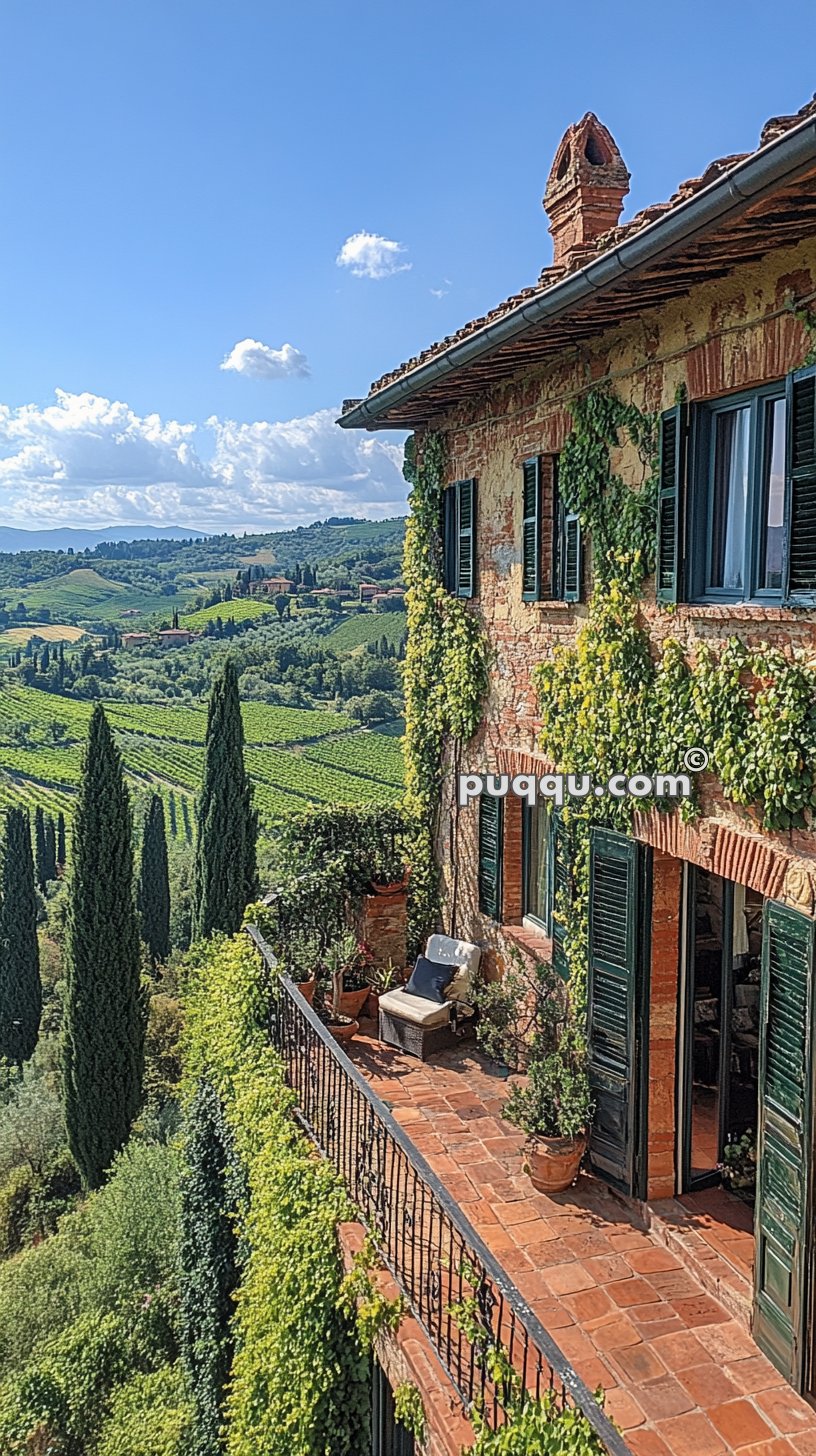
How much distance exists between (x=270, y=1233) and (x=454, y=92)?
1099cm

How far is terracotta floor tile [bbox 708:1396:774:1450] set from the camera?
4344mm

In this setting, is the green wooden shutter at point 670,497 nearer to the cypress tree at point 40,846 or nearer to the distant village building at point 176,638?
the cypress tree at point 40,846

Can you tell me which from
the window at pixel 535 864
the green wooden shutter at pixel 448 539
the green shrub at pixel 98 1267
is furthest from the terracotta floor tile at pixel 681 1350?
the green shrub at pixel 98 1267

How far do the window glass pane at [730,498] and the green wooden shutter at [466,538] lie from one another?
12.6 feet

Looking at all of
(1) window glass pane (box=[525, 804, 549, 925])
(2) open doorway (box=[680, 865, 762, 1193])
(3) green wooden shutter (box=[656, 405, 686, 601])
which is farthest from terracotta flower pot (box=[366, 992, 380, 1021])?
(3) green wooden shutter (box=[656, 405, 686, 601])

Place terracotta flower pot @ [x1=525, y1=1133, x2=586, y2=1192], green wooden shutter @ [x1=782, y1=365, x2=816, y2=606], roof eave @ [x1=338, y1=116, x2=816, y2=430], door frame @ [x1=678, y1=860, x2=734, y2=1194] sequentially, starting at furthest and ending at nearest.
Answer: terracotta flower pot @ [x1=525, y1=1133, x2=586, y2=1192]
door frame @ [x1=678, y1=860, x2=734, y2=1194]
green wooden shutter @ [x1=782, y1=365, x2=816, y2=606]
roof eave @ [x1=338, y1=116, x2=816, y2=430]

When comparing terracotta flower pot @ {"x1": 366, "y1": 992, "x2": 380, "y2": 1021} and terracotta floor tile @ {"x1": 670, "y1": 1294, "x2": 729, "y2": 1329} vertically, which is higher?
terracotta floor tile @ {"x1": 670, "y1": 1294, "x2": 729, "y2": 1329}

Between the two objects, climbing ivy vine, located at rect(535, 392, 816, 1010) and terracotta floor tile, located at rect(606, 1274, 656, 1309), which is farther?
terracotta floor tile, located at rect(606, 1274, 656, 1309)

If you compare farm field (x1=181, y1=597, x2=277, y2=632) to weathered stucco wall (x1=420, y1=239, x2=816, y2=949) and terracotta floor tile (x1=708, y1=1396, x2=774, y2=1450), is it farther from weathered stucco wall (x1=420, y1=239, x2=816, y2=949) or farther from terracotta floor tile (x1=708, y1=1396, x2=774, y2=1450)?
terracotta floor tile (x1=708, y1=1396, x2=774, y2=1450)

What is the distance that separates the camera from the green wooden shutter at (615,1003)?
622 centimetres

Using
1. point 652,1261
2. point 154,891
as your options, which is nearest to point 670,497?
point 652,1261

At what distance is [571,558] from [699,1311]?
4940mm

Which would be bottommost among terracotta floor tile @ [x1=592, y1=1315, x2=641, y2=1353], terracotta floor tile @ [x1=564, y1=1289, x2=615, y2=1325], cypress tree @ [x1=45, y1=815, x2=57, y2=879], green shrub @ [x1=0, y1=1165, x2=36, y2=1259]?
cypress tree @ [x1=45, y1=815, x2=57, y2=879]

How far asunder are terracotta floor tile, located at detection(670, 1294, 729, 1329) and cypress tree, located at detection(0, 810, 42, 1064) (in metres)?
31.8
